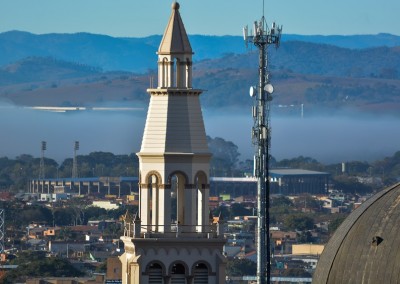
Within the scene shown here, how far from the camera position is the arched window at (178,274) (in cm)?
2742

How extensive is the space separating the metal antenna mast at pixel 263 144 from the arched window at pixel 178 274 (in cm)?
580

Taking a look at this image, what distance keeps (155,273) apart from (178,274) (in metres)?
0.26

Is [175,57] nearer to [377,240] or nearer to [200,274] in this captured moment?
[200,274]

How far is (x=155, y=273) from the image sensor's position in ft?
90.1

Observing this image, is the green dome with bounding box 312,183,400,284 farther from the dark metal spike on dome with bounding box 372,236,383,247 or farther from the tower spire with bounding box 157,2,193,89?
the tower spire with bounding box 157,2,193,89

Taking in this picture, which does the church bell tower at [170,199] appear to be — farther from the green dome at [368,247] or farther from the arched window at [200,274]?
the green dome at [368,247]

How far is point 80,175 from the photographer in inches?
7643

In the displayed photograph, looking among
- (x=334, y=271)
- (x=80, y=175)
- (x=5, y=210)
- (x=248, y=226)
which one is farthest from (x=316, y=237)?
(x=334, y=271)

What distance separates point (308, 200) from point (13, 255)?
53.6 metres

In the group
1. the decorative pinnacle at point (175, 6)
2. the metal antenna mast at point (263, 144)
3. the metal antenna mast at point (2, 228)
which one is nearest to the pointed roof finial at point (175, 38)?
the decorative pinnacle at point (175, 6)

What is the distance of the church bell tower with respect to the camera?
2734cm

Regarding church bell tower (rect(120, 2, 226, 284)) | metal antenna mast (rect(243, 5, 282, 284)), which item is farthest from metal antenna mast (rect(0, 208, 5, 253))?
church bell tower (rect(120, 2, 226, 284))

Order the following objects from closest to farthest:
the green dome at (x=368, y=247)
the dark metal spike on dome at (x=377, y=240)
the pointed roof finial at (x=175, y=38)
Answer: the pointed roof finial at (x=175, y=38)
the green dome at (x=368, y=247)
the dark metal spike on dome at (x=377, y=240)

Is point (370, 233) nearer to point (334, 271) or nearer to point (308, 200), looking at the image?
point (334, 271)
